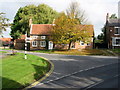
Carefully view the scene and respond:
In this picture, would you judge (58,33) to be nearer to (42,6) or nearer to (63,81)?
(63,81)

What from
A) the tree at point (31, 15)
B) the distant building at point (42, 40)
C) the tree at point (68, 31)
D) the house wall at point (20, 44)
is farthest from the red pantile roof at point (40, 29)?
the tree at point (68, 31)

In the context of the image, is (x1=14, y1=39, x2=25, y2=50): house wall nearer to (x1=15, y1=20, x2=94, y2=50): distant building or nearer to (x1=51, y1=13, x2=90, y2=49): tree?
(x1=15, y1=20, x2=94, y2=50): distant building

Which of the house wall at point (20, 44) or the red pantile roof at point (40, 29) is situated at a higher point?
the red pantile roof at point (40, 29)

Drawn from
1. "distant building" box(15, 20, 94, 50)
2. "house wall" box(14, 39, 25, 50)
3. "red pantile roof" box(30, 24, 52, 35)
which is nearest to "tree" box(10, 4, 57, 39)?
"house wall" box(14, 39, 25, 50)

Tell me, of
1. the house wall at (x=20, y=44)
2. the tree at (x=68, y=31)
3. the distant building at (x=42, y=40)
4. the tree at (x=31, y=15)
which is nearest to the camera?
the tree at (x=68, y=31)

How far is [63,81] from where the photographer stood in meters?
11.9

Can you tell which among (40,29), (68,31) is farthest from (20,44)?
(68,31)

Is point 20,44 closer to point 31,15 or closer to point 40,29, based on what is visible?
point 40,29

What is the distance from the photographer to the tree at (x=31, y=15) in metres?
54.6

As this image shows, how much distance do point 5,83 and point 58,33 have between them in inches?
958

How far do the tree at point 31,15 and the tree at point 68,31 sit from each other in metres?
21.9

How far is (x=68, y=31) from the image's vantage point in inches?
1321

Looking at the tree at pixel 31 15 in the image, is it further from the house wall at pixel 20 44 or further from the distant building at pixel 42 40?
the distant building at pixel 42 40

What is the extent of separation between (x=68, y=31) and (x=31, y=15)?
87.1 feet
